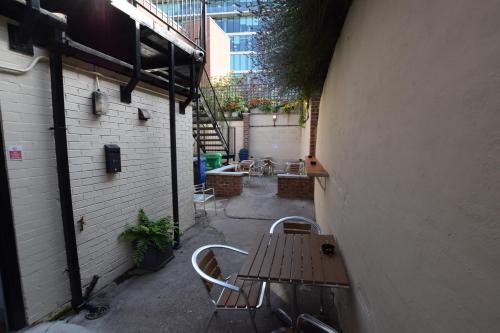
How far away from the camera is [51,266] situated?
226 centimetres

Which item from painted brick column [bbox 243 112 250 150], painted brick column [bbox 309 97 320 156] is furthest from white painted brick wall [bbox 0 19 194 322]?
painted brick column [bbox 243 112 250 150]

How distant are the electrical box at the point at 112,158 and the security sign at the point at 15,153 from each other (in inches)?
31.5

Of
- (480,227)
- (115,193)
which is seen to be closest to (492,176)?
(480,227)

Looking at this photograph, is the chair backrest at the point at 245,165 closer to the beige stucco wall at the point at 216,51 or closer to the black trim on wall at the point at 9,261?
the black trim on wall at the point at 9,261

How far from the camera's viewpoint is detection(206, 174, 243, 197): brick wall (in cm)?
713

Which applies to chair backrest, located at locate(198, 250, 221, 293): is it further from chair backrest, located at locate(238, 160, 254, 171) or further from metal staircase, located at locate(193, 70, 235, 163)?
chair backrest, located at locate(238, 160, 254, 171)

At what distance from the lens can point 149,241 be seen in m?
3.15

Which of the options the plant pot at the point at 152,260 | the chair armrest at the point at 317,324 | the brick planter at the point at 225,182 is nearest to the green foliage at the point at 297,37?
the chair armrest at the point at 317,324

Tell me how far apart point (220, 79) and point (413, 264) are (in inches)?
492

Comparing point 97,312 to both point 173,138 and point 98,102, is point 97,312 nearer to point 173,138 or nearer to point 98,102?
point 98,102

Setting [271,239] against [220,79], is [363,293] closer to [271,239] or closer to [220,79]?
[271,239]

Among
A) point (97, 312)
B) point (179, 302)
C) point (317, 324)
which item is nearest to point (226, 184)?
point (179, 302)

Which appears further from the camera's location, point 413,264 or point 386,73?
point 386,73

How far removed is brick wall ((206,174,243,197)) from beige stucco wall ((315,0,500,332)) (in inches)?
227
